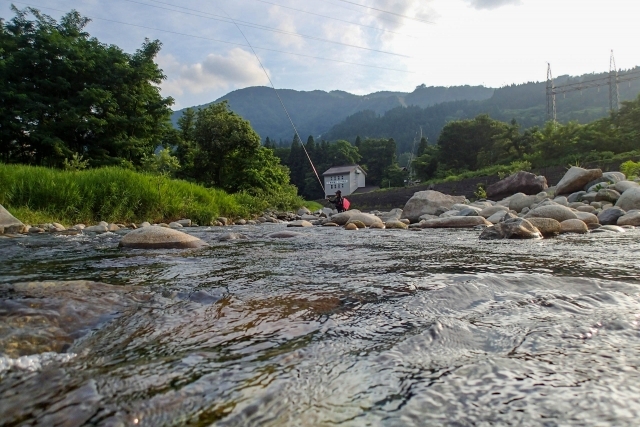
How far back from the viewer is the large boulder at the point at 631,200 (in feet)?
25.4

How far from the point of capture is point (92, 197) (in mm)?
8633

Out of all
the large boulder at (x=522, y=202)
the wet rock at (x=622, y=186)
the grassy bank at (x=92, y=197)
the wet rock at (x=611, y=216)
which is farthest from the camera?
the large boulder at (x=522, y=202)

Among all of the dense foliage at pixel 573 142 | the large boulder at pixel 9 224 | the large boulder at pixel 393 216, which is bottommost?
the large boulder at pixel 393 216

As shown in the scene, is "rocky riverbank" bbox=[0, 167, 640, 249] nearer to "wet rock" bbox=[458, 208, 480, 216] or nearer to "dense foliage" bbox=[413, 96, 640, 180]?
"wet rock" bbox=[458, 208, 480, 216]

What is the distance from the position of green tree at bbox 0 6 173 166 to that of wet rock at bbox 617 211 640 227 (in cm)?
1774

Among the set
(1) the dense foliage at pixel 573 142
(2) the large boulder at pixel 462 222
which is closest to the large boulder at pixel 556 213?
(2) the large boulder at pixel 462 222

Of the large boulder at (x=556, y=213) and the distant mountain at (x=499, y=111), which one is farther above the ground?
the distant mountain at (x=499, y=111)

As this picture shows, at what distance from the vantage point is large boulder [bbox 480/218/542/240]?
5188 mm

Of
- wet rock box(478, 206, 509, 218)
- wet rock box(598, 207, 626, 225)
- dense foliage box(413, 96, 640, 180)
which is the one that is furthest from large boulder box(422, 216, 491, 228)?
dense foliage box(413, 96, 640, 180)

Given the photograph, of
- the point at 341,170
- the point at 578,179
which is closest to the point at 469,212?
the point at 578,179

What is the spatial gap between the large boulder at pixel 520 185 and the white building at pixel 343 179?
147 ft

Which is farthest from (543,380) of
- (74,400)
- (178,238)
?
(178,238)

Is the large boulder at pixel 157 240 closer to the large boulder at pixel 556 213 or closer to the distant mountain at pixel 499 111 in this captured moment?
the large boulder at pixel 556 213

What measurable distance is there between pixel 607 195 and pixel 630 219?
3.01m
